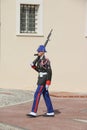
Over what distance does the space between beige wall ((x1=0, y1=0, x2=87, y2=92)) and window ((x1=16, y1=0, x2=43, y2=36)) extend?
19cm

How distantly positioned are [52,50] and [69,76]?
123cm

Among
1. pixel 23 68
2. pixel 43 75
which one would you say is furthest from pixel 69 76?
pixel 43 75

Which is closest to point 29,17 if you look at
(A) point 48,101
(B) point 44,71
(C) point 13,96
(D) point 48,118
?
(C) point 13,96

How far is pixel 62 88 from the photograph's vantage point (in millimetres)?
19453

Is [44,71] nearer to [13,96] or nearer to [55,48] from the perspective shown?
[13,96]

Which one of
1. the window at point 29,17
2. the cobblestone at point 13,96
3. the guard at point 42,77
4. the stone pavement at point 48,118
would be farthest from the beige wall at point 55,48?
the guard at point 42,77

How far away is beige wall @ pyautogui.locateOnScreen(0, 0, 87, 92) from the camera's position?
19.0 meters

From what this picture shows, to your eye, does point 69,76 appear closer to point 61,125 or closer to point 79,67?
point 79,67

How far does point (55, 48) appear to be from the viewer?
1933cm

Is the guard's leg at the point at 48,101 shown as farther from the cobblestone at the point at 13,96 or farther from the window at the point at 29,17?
the window at the point at 29,17

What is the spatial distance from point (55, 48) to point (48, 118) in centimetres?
721

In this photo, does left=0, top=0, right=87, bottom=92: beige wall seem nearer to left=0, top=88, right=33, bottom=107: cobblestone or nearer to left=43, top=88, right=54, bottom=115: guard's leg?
left=0, top=88, right=33, bottom=107: cobblestone

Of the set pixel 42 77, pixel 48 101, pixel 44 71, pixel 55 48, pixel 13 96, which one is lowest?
pixel 13 96

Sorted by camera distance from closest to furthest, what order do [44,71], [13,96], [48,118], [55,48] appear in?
[48,118] → [44,71] → [13,96] → [55,48]
